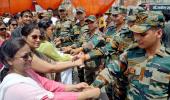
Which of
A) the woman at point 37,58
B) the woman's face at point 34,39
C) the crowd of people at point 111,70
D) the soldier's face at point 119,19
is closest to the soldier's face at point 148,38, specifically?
the crowd of people at point 111,70

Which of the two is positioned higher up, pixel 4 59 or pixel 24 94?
pixel 4 59

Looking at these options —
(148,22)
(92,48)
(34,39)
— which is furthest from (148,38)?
(92,48)

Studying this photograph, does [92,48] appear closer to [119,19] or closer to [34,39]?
[119,19]

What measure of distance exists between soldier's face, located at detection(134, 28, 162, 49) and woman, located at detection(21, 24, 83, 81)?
1266mm

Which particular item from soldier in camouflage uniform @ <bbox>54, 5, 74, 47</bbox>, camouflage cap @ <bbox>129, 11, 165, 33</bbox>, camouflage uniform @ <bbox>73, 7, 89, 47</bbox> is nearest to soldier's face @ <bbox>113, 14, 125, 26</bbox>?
camouflage uniform @ <bbox>73, 7, 89, 47</bbox>

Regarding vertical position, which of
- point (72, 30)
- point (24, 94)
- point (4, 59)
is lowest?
point (72, 30)

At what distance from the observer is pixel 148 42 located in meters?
3.40

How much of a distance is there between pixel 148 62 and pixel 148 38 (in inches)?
9.3

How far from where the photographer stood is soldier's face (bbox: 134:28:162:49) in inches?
134

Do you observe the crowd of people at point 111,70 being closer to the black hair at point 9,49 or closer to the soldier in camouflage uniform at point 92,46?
the black hair at point 9,49

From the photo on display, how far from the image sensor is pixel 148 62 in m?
3.51

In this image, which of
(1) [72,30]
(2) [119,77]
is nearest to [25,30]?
(2) [119,77]

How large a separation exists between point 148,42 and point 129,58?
A: 329mm

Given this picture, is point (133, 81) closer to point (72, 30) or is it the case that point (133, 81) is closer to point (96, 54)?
point (96, 54)
